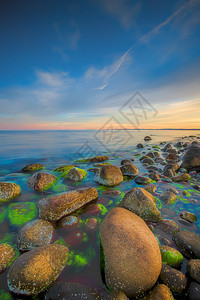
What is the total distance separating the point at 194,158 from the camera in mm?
9062

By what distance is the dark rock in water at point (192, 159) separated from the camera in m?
8.97

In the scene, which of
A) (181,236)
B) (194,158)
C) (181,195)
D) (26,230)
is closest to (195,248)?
(181,236)

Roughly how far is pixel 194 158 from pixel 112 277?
9110 mm

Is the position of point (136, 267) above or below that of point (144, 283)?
above

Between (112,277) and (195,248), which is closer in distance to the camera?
(112,277)

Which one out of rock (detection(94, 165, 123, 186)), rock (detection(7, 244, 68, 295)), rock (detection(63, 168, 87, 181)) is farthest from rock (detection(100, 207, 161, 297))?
rock (detection(63, 168, 87, 181))

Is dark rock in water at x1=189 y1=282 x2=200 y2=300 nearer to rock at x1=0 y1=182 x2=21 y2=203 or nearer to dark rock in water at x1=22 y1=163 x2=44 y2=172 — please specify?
rock at x1=0 y1=182 x2=21 y2=203

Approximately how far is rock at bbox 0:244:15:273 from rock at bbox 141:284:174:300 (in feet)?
8.28

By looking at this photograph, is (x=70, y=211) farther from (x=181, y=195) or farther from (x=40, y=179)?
(x=181, y=195)

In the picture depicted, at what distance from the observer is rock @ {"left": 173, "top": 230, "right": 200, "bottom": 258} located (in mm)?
2875

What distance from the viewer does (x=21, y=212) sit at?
15.2ft

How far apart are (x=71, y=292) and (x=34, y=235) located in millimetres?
1496

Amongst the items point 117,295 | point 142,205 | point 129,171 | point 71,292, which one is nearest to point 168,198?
point 142,205

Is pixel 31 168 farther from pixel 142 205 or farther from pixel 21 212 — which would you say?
pixel 142 205
